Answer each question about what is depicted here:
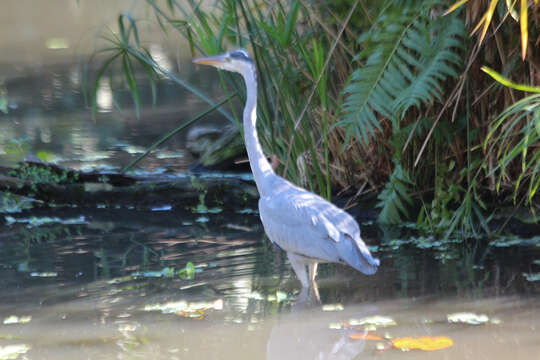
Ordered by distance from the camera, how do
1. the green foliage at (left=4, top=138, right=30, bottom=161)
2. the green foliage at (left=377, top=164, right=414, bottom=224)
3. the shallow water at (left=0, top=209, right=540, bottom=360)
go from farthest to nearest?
the green foliage at (left=4, top=138, right=30, bottom=161) → the green foliage at (left=377, top=164, right=414, bottom=224) → the shallow water at (left=0, top=209, right=540, bottom=360)

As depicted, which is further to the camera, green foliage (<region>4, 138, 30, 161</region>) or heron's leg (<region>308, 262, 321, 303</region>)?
green foliage (<region>4, 138, 30, 161</region>)

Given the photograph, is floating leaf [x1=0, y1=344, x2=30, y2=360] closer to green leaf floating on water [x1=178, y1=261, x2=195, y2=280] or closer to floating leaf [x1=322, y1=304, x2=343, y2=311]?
green leaf floating on water [x1=178, y1=261, x2=195, y2=280]

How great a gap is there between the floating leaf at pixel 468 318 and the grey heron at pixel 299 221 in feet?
1.47

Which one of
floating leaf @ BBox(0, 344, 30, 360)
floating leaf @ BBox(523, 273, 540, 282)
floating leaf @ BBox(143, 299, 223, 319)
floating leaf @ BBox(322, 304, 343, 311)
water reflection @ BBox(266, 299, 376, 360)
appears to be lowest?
water reflection @ BBox(266, 299, 376, 360)

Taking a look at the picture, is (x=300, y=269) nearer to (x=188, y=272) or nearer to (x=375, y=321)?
(x=375, y=321)

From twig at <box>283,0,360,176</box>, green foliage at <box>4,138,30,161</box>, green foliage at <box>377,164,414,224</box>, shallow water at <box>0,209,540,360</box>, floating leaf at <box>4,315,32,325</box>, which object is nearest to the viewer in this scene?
shallow water at <box>0,209,540,360</box>

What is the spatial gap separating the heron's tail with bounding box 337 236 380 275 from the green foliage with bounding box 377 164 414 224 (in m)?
1.21

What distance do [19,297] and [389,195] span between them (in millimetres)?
2414

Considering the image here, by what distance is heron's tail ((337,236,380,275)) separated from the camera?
418cm

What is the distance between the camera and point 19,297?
4547mm

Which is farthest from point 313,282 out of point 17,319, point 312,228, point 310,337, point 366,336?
point 17,319

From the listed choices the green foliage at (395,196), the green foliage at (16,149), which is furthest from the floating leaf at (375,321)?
the green foliage at (16,149)

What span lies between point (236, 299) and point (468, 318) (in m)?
1.22

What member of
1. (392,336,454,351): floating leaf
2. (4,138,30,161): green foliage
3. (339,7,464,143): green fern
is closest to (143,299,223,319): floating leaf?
(392,336,454,351): floating leaf
